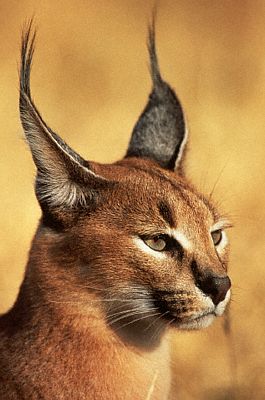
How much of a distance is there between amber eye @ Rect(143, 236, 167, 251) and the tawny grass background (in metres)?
2.82

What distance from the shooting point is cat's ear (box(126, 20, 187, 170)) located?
5.21 m

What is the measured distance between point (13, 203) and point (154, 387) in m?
3.29

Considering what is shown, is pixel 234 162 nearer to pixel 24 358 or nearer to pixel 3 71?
pixel 3 71

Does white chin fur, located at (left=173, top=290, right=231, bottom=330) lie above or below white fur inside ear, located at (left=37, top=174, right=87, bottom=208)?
below

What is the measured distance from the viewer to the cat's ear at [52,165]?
435 centimetres

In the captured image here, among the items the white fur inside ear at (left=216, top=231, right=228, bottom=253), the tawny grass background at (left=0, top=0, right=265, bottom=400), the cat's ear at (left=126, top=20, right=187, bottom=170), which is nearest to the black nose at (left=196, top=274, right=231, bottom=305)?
the white fur inside ear at (left=216, top=231, right=228, bottom=253)

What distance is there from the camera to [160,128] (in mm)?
5238

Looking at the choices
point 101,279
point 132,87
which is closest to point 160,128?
point 101,279

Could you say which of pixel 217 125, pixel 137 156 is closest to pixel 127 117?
pixel 217 125

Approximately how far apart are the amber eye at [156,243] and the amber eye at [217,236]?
319 mm

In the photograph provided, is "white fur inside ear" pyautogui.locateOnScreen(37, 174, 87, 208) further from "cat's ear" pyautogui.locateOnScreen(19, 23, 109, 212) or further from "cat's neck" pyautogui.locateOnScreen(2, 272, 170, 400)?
"cat's neck" pyautogui.locateOnScreen(2, 272, 170, 400)

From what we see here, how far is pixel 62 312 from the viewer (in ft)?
14.9

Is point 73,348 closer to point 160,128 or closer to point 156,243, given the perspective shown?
point 156,243

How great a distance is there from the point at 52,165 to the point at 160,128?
958 millimetres
